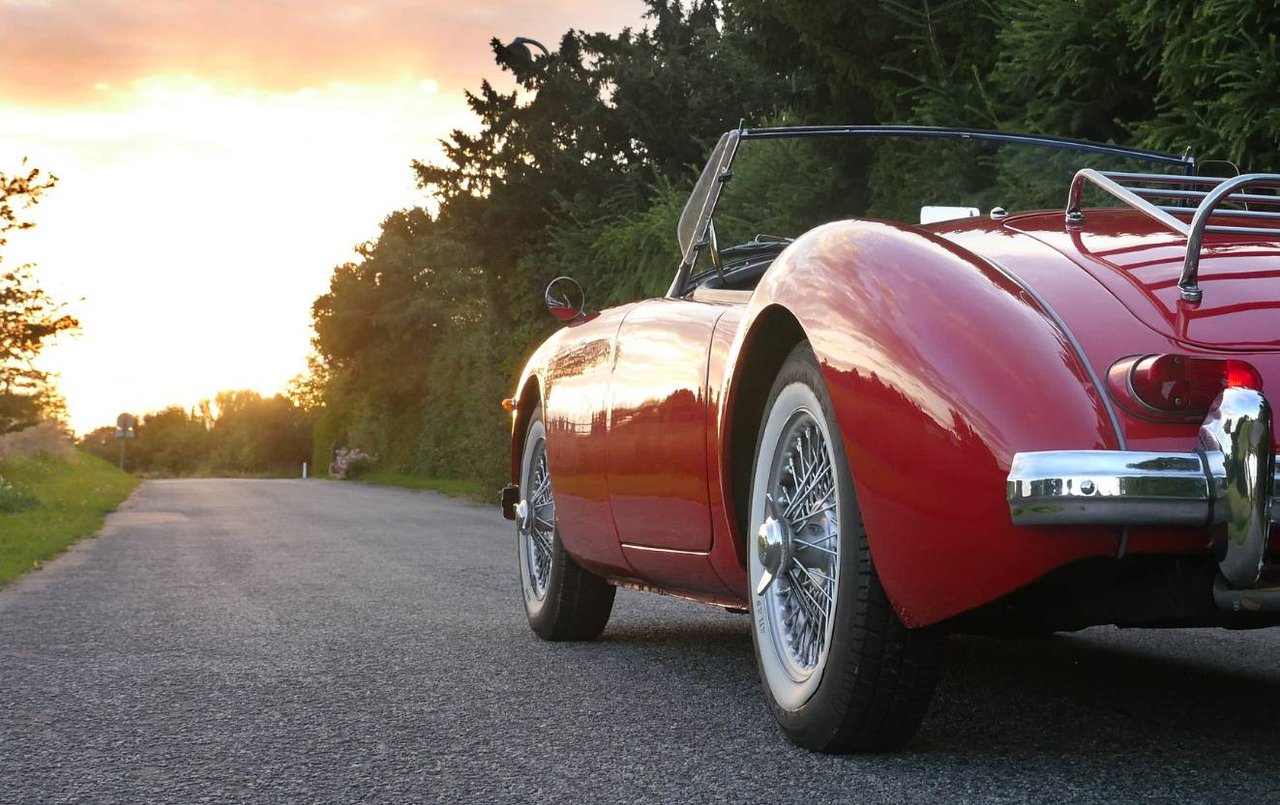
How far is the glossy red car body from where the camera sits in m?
2.50

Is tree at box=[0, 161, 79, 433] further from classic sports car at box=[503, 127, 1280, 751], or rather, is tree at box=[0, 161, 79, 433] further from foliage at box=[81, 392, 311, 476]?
foliage at box=[81, 392, 311, 476]

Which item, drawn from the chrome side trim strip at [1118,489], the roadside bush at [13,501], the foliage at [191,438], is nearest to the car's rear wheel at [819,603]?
the chrome side trim strip at [1118,489]

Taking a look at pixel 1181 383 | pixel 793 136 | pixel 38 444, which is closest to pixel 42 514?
pixel 793 136

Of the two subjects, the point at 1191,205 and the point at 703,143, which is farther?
the point at 703,143

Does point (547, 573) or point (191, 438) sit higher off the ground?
point (191, 438)

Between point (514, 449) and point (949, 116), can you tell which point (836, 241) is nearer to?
point (514, 449)

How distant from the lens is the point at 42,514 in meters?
17.0

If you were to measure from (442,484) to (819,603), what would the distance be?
98.9 feet

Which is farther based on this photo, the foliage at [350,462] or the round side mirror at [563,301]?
the foliage at [350,462]

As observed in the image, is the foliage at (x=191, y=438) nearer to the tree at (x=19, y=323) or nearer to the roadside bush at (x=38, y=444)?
the roadside bush at (x=38, y=444)

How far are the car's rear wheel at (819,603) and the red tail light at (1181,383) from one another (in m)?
0.63

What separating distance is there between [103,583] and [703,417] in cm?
566

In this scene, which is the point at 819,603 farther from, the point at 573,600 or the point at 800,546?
the point at 573,600

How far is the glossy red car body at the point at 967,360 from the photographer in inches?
98.3
